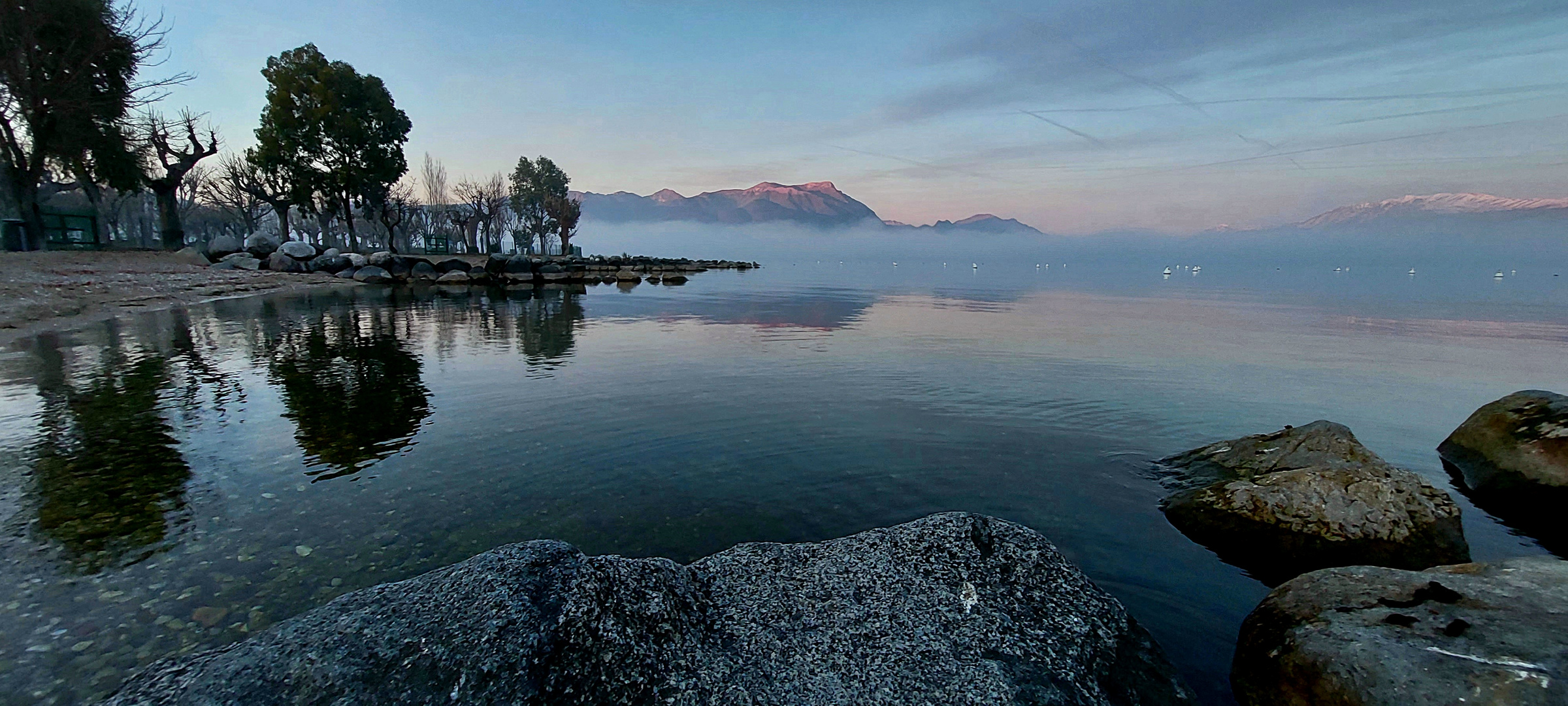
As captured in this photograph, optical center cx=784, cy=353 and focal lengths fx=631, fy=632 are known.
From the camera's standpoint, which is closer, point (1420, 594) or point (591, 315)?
point (1420, 594)

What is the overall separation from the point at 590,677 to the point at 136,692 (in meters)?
2.30

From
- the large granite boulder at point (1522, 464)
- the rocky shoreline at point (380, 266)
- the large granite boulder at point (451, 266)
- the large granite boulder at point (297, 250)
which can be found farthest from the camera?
the large granite boulder at point (451, 266)

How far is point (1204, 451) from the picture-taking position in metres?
9.96

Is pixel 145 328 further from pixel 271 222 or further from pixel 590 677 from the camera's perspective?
pixel 271 222

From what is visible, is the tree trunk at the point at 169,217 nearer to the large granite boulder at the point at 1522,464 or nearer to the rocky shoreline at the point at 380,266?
the rocky shoreline at the point at 380,266

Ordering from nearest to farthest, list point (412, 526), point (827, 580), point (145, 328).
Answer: point (827, 580)
point (412, 526)
point (145, 328)

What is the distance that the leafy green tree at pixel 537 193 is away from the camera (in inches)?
3679

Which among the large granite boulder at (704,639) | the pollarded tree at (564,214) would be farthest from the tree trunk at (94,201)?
the large granite boulder at (704,639)

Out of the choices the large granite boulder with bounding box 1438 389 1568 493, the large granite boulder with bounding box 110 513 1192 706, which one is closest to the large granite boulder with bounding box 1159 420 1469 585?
the large granite boulder with bounding box 1438 389 1568 493

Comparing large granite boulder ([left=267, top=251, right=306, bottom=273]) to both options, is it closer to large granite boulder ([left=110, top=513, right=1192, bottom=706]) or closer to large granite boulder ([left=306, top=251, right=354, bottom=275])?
large granite boulder ([left=306, top=251, right=354, bottom=275])

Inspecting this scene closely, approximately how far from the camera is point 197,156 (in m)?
45.8

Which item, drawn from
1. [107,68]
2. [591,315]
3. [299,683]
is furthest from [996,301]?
[107,68]

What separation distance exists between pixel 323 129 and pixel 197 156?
10.7 m

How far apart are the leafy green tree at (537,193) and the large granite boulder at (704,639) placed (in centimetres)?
9763
